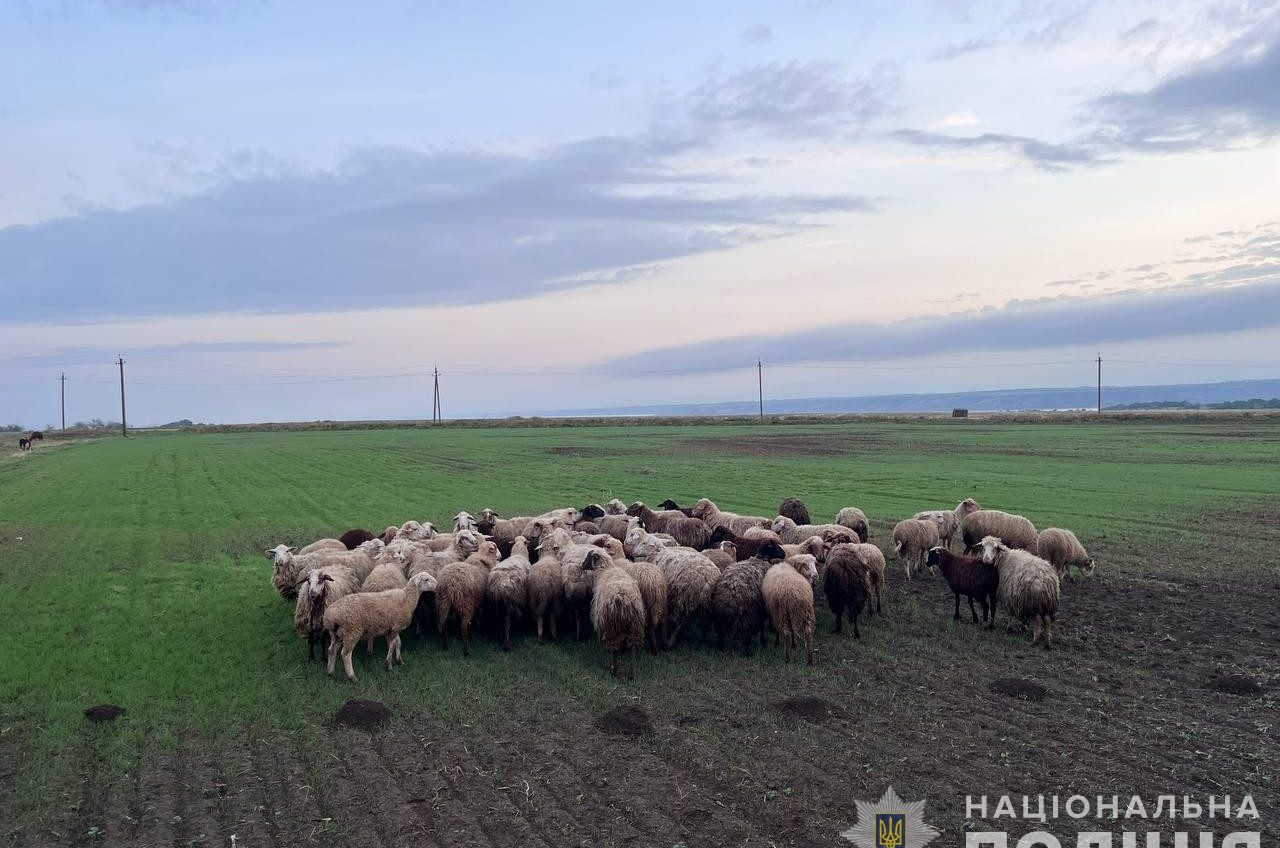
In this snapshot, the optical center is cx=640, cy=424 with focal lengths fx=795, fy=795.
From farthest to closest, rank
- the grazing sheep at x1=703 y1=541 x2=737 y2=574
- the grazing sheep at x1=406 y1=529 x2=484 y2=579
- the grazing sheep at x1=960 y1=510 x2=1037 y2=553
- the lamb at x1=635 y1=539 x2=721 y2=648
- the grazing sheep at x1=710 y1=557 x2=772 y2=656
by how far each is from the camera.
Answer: the grazing sheep at x1=960 y1=510 x2=1037 y2=553, the grazing sheep at x1=703 y1=541 x2=737 y2=574, the grazing sheep at x1=406 y1=529 x2=484 y2=579, the lamb at x1=635 y1=539 x2=721 y2=648, the grazing sheep at x1=710 y1=557 x2=772 y2=656

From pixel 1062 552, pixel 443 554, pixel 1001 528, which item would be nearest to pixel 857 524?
pixel 1001 528

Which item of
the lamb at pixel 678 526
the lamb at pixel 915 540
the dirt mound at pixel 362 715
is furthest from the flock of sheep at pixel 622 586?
the lamb at pixel 915 540

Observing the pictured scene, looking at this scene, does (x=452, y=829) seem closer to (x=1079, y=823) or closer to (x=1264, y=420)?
(x=1079, y=823)

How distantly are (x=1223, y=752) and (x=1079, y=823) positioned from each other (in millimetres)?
2423

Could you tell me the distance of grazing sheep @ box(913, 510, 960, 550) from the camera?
688 inches

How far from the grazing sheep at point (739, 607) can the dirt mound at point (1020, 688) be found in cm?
317

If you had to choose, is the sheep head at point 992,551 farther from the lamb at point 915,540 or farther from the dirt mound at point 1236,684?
the lamb at point 915,540

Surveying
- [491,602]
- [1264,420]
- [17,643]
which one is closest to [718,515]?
[491,602]

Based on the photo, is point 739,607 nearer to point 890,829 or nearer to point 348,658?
point 890,829

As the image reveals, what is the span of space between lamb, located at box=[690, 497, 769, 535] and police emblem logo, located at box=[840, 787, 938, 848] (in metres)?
9.67

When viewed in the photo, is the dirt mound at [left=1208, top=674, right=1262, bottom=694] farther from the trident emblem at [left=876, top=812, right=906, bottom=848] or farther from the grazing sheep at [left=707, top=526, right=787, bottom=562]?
the grazing sheep at [left=707, top=526, right=787, bottom=562]

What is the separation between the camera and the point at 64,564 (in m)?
17.4

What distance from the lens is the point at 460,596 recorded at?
11797 mm

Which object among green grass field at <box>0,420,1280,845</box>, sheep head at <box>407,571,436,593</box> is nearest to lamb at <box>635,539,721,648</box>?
green grass field at <box>0,420,1280,845</box>
